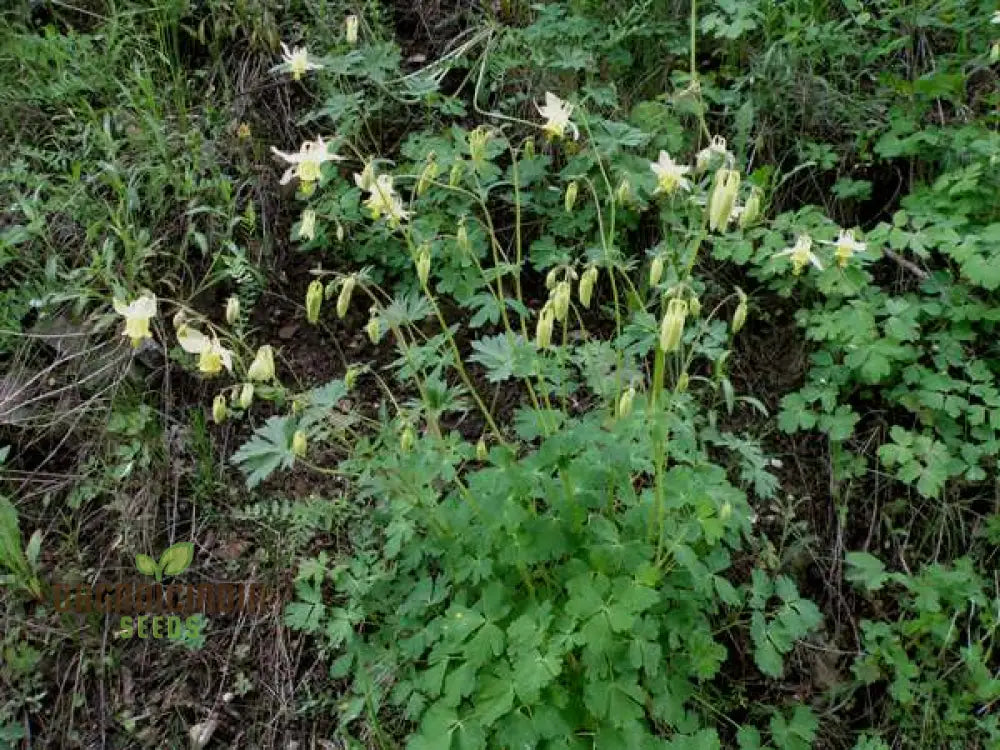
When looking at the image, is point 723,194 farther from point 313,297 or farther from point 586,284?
point 313,297

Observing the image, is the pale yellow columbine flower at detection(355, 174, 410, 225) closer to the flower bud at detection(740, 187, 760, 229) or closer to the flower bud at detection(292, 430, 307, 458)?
the flower bud at detection(292, 430, 307, 458)

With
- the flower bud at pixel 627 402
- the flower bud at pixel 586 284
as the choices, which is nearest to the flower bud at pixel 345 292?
the flower bud at pixel 586 284

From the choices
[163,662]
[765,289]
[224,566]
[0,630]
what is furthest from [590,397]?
[0,630]

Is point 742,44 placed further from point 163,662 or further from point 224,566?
point 163,662

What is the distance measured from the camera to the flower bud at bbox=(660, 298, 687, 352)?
1.54m

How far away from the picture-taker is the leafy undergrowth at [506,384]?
190 cm

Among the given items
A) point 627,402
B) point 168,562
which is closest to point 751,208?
point 627,402

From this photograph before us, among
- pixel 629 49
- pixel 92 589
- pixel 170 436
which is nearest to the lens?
pixel 92 589

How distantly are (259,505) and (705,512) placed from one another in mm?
1267

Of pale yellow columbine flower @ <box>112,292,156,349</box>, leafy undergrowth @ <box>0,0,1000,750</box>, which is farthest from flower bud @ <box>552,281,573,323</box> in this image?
pale yellow columbine flower @ <box>112,292,156,349</box>

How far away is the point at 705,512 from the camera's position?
1.84m

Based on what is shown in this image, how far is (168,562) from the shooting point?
2475 mm

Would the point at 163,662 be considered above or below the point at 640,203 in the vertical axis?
below

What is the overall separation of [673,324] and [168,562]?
1.74 metres
